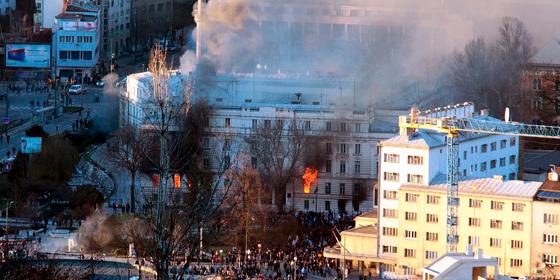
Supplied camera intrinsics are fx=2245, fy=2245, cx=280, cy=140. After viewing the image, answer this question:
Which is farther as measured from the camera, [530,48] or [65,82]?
[65,82]

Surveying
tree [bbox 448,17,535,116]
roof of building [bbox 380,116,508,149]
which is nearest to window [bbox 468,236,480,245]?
roof of building [bbox 380,116,508,149]

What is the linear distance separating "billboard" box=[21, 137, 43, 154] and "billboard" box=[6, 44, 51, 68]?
542 inches

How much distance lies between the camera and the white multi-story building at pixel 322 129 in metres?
43.9

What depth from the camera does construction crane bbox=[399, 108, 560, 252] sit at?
37.1 metres

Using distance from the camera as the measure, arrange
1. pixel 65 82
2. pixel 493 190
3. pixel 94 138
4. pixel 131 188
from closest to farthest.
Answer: pixel 493 190 → pixel 131 188 → pixel 94 138 → pixel 65 82

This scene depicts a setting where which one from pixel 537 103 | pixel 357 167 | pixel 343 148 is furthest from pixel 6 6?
pixel 357 167

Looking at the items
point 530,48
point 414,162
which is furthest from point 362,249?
point 530,48

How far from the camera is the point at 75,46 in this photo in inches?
2420

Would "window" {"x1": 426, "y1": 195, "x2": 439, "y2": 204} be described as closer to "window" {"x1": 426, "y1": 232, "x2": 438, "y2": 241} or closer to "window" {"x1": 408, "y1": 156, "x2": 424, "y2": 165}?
"window" {"x1": 426, "y1": 232, "x2": 438, "y2": 241}

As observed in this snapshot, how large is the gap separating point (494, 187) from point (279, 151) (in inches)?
306

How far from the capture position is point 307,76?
5072 cm

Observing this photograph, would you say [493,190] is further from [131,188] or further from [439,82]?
[439,82]

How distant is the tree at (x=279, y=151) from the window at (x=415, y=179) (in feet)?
15.4

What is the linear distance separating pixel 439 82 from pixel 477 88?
111 centimetres
